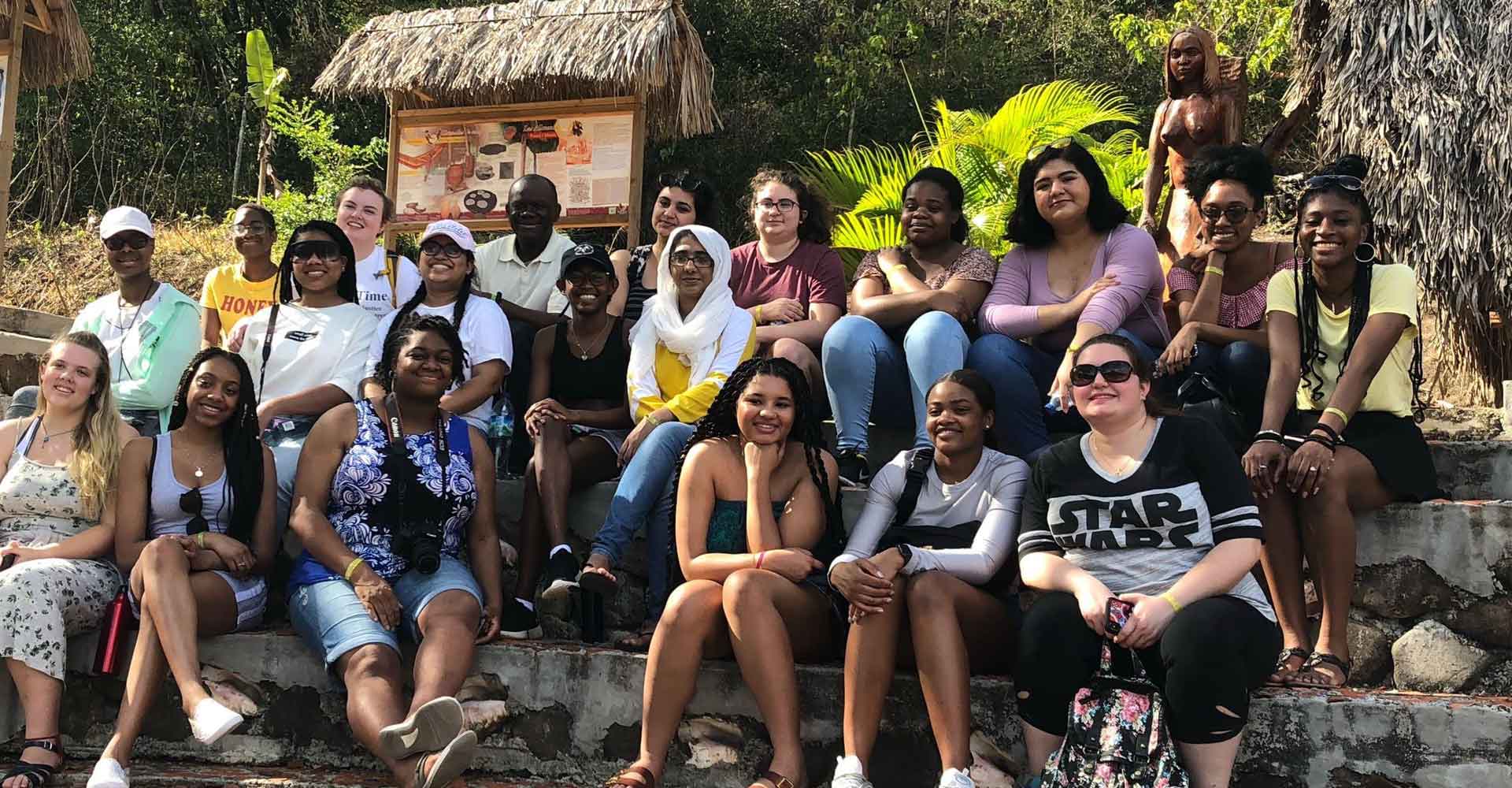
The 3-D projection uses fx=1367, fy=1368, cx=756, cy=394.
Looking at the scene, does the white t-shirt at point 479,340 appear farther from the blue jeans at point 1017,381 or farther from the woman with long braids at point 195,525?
the blue jeans at point 1017,381

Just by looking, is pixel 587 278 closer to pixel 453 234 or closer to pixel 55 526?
pixel 453 234

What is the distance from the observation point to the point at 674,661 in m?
3.76

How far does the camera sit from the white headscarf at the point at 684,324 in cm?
493

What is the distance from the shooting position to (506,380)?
211 inches

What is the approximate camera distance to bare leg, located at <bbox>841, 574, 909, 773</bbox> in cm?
362

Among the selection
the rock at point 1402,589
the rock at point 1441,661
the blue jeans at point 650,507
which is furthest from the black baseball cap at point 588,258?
the rock at point 1441,661

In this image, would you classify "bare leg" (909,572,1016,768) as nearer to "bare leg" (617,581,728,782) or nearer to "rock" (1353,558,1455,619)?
"bare leg" (617,581,728,782)

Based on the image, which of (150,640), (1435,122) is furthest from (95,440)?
(1435,122)

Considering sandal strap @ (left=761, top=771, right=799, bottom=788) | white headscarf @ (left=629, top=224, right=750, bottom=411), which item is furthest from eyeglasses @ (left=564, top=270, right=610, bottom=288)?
sandal strap @ (left=761, top=771, right=799, bottom=788)

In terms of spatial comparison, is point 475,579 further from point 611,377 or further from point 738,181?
point 738,181

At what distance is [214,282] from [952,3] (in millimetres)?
10065

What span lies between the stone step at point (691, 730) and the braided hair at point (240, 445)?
0.38 m

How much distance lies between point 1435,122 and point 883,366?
13.2 ft

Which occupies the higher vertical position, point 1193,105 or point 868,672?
point 1193,105
